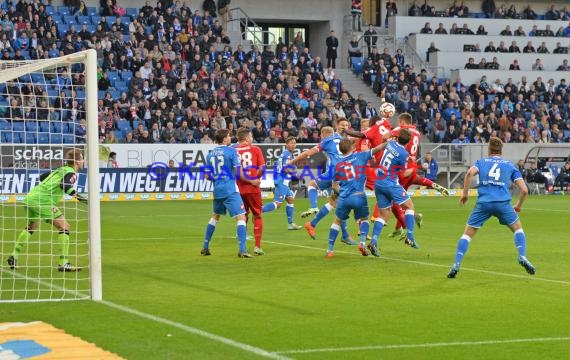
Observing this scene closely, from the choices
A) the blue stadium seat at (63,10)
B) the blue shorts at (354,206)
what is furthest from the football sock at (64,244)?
the blue stadium seat at (63,10)

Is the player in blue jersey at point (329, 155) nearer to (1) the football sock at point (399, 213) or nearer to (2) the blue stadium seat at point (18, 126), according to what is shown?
(1) the football sock at point (399, 213)

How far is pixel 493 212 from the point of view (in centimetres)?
1413

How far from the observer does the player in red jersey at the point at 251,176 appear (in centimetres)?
1739

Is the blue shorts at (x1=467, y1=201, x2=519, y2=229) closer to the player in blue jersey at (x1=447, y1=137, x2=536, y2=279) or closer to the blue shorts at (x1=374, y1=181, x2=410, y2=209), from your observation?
the player in blue jersey at (x1=447, y1=137, x2=536, y2=279)

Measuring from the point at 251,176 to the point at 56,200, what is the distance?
3.50m

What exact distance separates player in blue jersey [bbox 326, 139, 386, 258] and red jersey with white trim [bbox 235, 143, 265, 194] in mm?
1412

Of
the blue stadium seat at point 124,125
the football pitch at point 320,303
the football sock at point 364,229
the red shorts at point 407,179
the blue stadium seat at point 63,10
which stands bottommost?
the football pitch at point 320,303

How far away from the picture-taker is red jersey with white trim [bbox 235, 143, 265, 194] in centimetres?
1741

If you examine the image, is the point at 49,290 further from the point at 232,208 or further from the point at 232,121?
the point at 232,121

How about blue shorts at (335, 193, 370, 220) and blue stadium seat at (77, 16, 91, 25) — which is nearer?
blue shorts at (335, 193, 370, 220)

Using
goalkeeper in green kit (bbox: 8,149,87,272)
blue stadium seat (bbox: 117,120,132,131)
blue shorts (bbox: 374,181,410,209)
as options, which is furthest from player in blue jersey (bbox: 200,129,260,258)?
blue stadium seat (bbox: 117,120,132,131)

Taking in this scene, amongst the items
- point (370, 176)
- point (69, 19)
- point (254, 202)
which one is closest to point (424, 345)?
point (254, 202)

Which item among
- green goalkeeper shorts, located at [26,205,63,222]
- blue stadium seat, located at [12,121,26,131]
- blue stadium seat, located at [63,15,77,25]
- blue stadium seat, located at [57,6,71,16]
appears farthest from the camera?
Result: blue stadium seat, located at [57,6,71,16]

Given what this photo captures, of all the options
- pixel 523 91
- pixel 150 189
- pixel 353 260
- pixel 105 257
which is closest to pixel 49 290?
pixel 105 257
